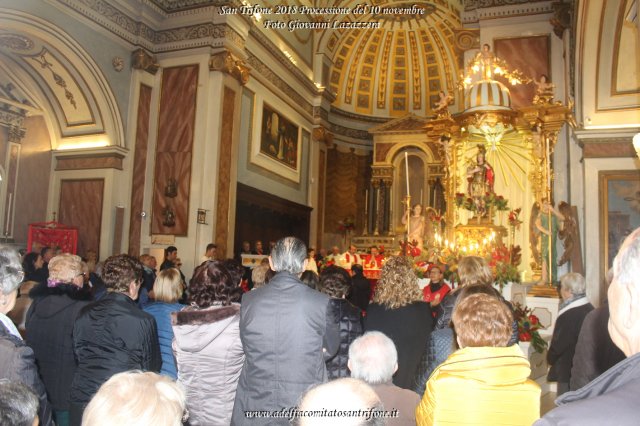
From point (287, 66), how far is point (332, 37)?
12.5 feet

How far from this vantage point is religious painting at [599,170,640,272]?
9.34 m

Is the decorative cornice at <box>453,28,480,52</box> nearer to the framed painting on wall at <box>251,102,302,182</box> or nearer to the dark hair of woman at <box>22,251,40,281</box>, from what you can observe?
the framed painting on wall at <box>251,102,302,182</box>

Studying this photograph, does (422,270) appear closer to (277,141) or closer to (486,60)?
(486,60)

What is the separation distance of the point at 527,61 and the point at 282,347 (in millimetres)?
10545

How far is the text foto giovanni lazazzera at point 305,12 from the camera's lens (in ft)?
36.8

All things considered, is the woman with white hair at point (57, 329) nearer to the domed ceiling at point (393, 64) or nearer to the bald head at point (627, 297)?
the bald head at point (627, 297)

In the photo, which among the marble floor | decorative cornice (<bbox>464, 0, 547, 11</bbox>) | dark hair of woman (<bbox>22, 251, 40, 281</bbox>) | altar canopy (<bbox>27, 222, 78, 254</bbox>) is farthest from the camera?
decorative cornice (<bbox>464, 0, 547, 11</bbox>)

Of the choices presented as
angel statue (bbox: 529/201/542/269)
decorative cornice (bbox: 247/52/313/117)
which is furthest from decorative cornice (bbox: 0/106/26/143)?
angel statue (bbox: 529/201/542/269)

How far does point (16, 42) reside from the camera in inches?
417

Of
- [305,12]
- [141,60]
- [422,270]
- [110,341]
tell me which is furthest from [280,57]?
[110,341]

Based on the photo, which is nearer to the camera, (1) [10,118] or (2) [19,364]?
(2) [19,364]

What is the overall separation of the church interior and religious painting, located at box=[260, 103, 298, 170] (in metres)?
0.07

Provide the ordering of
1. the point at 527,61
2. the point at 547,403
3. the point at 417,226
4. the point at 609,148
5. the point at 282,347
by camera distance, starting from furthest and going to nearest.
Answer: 1. the point at 417,226
2. the point at 527,61
3. the point at 609,148
4. the point at 547,403
5. the point at 282,347

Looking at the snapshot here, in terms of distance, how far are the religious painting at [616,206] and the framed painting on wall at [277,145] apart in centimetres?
855
